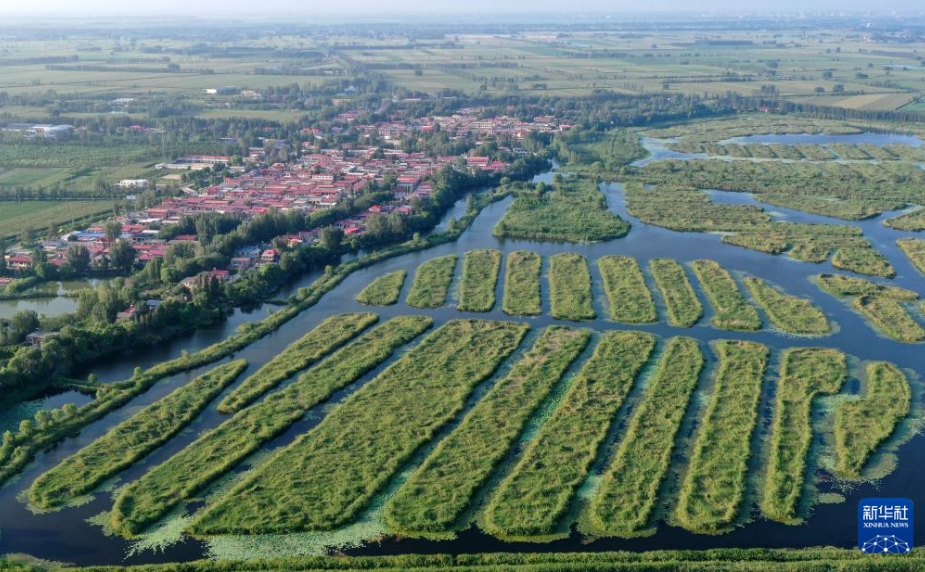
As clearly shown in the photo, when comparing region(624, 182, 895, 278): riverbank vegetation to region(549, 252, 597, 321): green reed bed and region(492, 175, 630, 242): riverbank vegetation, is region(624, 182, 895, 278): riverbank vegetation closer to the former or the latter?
region(492, 175, 630, 242): riverbank vegetation

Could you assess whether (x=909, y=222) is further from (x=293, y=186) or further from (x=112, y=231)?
(x=112, y=231)

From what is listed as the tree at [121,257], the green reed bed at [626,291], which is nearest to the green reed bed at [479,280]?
the green reed bed at [626,291]

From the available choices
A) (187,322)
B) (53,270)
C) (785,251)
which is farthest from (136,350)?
(785,251)

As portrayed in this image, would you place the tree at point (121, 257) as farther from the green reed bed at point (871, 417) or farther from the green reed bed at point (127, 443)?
the green reed bed at point (871, 417)

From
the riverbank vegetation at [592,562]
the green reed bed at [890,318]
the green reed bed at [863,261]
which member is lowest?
the riverbank vegetation at [592,562]

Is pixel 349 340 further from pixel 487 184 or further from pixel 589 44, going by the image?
pixel 589 44
